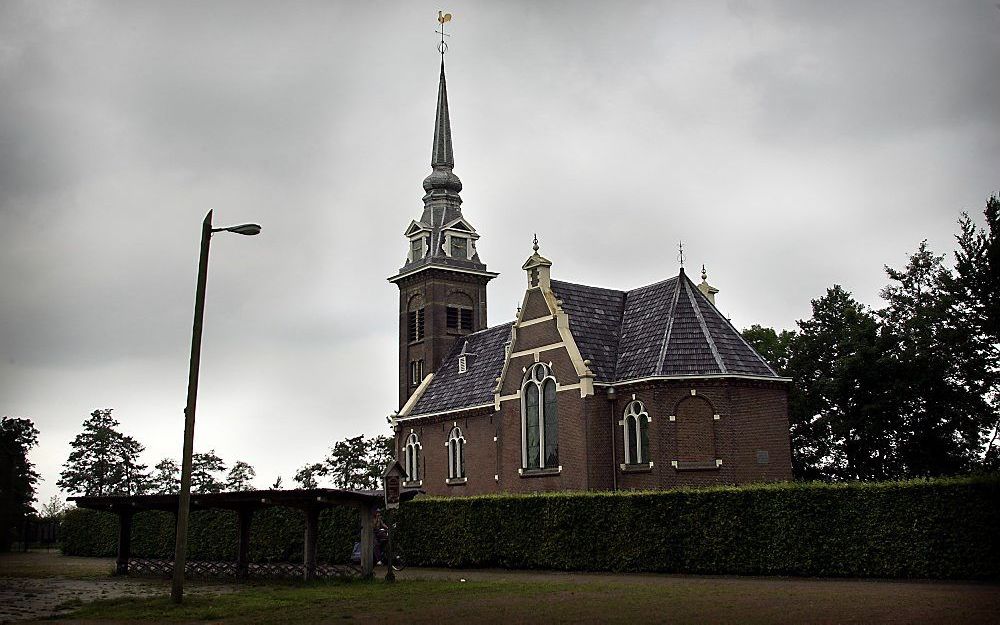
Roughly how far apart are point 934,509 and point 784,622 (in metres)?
12.2

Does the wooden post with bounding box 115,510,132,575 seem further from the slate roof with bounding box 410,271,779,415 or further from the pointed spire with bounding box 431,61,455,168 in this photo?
the pointed spire with bounding box 431,61,455,168

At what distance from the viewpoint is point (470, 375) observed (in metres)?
58.3

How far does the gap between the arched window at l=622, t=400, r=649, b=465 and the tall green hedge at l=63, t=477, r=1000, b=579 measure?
9.11 m

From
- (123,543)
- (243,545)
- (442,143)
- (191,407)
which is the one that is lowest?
(243,545)

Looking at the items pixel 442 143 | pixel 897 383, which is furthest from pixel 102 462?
pixel 897 383

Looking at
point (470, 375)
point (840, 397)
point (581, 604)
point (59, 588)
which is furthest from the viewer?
point (470, 375)

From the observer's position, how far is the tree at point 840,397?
51.4 metres

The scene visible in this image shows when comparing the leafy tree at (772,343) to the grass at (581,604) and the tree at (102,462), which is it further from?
the tree at (102,462)

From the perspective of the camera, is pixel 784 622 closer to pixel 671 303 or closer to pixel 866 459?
pixel 671 303

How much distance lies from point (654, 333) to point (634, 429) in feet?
16.0

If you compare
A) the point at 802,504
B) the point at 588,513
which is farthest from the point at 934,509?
the point at 588,513

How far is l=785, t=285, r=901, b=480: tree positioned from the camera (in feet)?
169

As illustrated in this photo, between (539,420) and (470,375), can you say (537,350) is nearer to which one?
(539,420)

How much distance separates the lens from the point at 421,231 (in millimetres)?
65938
